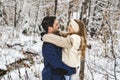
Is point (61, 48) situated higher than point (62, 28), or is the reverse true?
point (61, 48)

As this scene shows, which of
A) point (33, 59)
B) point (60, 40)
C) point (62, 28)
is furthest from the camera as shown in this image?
point (62, 28)

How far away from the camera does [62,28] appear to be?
51.3 ft

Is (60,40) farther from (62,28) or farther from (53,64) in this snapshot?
(62,28)

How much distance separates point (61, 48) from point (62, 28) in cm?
1118

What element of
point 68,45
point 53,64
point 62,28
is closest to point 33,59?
point 62,28

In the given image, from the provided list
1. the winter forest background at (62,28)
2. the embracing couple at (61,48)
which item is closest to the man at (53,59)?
the embracing couple at (61,48)

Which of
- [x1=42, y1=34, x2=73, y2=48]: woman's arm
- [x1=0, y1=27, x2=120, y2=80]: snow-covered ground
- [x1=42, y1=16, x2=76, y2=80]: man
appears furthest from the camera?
[x1=0, y1=27, x2=120, y2=80]: snow-covered ground

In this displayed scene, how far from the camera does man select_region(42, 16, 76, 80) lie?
14.5ft

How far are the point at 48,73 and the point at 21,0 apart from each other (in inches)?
737

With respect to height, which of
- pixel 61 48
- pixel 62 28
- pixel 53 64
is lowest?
pixel 62 28

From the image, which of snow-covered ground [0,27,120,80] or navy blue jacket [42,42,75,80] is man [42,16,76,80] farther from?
snow-covered ground [0,27,120,80]

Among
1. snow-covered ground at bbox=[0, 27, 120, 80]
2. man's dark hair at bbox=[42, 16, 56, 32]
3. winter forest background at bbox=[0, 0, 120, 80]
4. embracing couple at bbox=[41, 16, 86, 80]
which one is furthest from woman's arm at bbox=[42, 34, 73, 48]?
snow-covered ground at bbox=[0, 27, 120, 80]

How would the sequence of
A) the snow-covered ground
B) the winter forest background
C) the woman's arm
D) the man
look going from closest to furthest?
the woman's arm
the man
the winter forest background
the snow-covered ground

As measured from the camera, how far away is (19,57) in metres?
10.4
